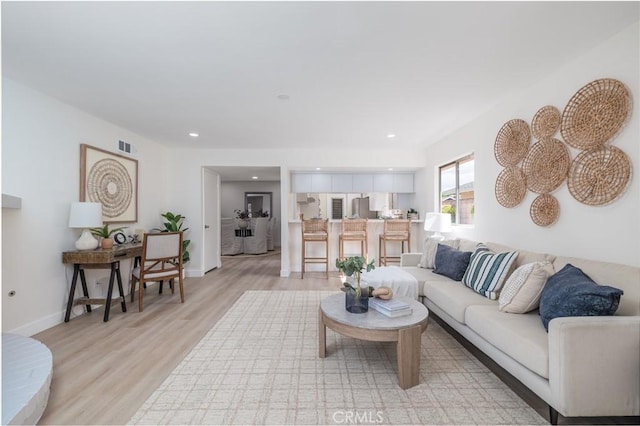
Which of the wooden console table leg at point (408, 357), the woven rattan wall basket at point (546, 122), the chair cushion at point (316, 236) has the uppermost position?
the woven rattan wall basket at point (546, 122)

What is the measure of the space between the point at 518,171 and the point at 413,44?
1.73 meters

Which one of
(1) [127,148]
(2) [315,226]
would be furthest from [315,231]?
(1) [127,148]

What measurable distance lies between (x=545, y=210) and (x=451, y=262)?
38.2 inches

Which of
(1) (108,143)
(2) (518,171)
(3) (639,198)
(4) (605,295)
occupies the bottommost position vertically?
(4) (605,295)

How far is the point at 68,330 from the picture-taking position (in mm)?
2717

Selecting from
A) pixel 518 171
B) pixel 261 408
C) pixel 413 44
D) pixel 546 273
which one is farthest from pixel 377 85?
pixel 261 408

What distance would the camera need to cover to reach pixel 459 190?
4.12m

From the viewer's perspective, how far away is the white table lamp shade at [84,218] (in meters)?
2.88

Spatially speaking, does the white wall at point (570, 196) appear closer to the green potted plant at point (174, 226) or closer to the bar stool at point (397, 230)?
the bar stool at point (397, 230)

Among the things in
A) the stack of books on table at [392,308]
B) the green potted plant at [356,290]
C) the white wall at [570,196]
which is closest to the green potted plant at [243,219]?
the white wall at [570,196]

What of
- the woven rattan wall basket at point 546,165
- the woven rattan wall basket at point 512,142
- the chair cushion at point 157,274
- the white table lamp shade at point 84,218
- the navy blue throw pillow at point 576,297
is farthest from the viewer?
the chair cushion at point 157,274

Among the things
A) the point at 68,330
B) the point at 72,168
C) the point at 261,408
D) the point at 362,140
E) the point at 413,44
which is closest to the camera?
the point at 261,408

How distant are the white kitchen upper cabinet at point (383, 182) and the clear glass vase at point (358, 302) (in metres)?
3.68

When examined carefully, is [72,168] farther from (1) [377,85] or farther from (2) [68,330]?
(1) [377,85]
